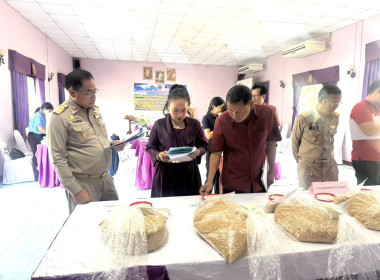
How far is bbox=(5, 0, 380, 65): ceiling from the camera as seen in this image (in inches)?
158

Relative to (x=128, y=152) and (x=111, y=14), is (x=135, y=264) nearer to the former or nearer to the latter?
(x=128, y=152)

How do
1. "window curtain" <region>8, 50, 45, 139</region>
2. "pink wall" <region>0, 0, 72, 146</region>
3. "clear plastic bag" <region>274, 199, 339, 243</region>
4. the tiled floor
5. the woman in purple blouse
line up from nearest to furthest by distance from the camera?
"clear plastic bag" <region>274, 199, 339, 243</region> < the woman in purple blouse < the tiled floor < "pink wall" <region>0, 0, 72, 146</region> < "window curtain" <region>8, 50, 45, 139</region>

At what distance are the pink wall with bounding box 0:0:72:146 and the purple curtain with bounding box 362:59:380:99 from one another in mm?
6064

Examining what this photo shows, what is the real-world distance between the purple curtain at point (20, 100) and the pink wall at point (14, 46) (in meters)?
0.09

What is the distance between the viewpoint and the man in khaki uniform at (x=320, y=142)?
1.82 metres

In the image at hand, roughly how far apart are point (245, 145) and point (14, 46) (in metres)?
4.73

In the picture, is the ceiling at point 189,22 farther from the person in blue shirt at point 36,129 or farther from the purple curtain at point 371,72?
the person in blue shirt at point 36,129

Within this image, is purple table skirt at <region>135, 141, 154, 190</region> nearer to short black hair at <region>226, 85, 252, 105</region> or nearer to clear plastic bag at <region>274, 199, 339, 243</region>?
short black hair at <region>226, 85, 252, 105</region>

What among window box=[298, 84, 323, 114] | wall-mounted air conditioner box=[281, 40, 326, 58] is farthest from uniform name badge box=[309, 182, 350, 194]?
window box=[298, 84, 323, 114]

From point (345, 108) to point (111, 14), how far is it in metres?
4.84

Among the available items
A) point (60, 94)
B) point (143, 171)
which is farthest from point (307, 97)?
point (60, 94)

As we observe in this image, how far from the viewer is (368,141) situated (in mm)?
1943

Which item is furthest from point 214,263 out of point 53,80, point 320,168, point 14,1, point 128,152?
point 53,80

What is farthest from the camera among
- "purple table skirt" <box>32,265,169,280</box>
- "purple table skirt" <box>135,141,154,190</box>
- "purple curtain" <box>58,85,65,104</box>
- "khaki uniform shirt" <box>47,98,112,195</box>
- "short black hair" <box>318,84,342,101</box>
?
"purple curtain" <box>58,85,65,104</box>
